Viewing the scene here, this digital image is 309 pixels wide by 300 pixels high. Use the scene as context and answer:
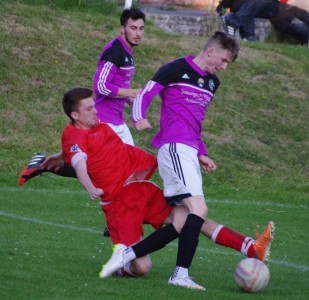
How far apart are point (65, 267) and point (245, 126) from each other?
9693 millimetres

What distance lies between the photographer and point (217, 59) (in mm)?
8094

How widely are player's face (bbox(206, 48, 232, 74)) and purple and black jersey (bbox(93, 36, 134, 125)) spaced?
2504 mm

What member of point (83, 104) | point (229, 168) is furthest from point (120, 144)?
point (229, 168)

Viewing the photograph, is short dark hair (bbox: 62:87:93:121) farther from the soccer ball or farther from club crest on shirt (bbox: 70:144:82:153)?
the soccer ball

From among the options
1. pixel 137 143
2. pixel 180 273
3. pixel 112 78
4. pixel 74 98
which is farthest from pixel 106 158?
pixel 137 143

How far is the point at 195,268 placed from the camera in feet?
28.1

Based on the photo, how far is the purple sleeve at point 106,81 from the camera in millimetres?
10508

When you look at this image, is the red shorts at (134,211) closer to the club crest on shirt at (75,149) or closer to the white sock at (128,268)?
the white sock at (128,268)

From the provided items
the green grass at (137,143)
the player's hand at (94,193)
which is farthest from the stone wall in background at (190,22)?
the player's hand at (94,193)

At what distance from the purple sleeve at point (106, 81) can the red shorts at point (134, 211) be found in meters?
2.58

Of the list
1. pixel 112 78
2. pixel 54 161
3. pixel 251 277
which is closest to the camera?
pixel 251 277

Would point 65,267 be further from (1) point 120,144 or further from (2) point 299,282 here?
(2) point 299,282

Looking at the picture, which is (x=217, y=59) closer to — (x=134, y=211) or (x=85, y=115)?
(x=85, y=115)

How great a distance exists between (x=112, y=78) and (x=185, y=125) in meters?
2.80
